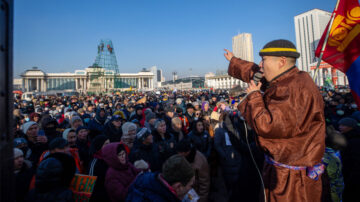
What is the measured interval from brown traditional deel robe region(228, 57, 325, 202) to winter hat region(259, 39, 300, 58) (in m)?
0.14

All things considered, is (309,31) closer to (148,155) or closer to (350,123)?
(350,123)

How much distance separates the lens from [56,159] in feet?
6.17

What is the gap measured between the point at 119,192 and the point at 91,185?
1.28ft

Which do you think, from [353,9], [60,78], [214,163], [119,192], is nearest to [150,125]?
[214,163]

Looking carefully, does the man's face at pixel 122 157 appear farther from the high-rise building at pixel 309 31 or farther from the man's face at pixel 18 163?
the high-rise building at pixel 309 31

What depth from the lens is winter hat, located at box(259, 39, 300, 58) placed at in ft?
→ 5.32

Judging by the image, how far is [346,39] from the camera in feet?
11.3

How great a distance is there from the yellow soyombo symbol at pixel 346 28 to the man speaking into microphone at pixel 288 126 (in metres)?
2.60

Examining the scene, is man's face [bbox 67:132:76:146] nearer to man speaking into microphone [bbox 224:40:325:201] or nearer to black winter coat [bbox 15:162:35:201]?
black winter coat [bbox 15:162:35:201]

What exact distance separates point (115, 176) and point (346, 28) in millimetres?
4243

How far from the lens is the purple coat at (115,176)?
2396 millimetres

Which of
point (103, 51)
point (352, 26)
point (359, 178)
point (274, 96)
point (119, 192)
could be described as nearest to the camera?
point (274, 96)

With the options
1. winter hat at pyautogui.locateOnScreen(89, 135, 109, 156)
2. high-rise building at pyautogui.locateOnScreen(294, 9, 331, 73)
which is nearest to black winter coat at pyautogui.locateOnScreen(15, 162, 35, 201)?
winter hat at pyautogui.locateOnScreen(89, 135, 109, 156)

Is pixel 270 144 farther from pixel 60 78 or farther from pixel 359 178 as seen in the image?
pixel 60 78
